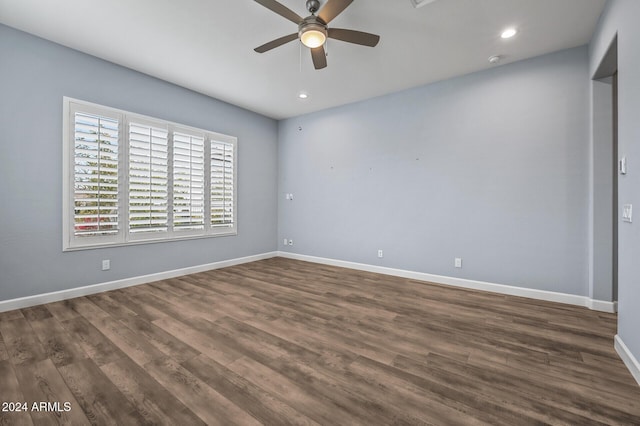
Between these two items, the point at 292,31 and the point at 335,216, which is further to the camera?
the point at 335,216

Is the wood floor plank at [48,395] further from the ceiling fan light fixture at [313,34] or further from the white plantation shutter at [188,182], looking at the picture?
the ceiling fan light fixture at [313,34]

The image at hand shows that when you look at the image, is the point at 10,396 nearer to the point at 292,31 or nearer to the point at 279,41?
the point at 279,41

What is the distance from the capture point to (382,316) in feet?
9.56

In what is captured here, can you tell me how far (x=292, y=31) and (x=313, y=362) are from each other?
3.32 meters

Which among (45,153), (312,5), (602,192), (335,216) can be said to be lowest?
(335,216)

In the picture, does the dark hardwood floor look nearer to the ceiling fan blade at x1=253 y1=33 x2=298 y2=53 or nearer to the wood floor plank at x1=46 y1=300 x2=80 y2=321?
the wood floor plank at x1=46 y1=300 x2=80 y2=321

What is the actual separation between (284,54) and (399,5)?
1.46 metres

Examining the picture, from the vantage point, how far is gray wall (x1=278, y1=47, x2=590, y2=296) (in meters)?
3.34

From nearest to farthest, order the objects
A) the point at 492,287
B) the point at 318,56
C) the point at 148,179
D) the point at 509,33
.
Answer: the point at 318,56 < the point at 509,33 < the point at 492,287 < the point at 148,179

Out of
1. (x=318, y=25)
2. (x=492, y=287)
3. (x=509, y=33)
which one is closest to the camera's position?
(x=318, y=25)

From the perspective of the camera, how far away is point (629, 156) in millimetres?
2025

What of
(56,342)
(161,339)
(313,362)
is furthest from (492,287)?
(56,342)

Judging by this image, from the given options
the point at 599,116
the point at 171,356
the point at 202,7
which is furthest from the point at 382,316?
the point at 202,7

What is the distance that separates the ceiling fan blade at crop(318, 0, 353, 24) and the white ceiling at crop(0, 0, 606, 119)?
1.25 feet
